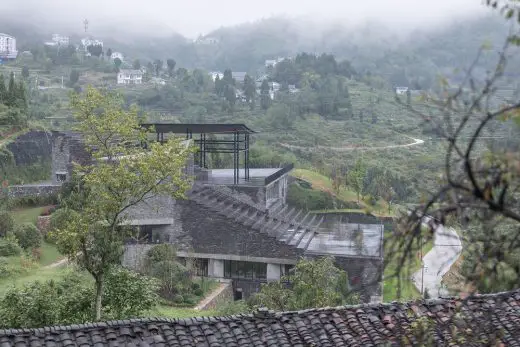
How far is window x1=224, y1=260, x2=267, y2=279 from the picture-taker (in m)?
17.8

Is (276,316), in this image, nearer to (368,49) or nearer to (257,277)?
(257,277)

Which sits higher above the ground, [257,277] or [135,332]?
[135,332]

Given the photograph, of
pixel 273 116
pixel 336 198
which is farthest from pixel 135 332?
pixel 273 116

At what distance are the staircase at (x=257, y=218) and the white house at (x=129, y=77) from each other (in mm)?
37857

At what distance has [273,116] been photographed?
44906mm

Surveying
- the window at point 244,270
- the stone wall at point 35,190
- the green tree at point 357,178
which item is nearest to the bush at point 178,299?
the window at point 244,270

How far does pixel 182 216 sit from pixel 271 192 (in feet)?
17.1

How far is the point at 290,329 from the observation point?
7.45m

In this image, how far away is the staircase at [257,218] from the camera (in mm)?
18312

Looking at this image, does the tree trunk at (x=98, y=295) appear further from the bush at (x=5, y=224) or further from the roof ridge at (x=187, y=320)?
the bush at (x=5, y=224)

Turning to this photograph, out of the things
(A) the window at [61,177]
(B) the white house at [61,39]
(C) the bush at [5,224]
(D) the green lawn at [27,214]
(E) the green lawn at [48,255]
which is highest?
(B) the white house at [61,39]

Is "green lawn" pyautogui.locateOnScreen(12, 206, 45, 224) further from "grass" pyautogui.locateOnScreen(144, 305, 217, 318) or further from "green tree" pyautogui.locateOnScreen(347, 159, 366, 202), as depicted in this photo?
"green tree" pyautogui.locateOnScreen(347, 159, 366, 202)

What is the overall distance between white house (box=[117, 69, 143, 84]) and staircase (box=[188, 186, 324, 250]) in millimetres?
37857

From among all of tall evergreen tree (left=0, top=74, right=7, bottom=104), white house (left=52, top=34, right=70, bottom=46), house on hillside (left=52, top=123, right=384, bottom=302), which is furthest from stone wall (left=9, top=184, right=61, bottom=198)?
white house (left=52, top=34, right=70, bottom=46)
